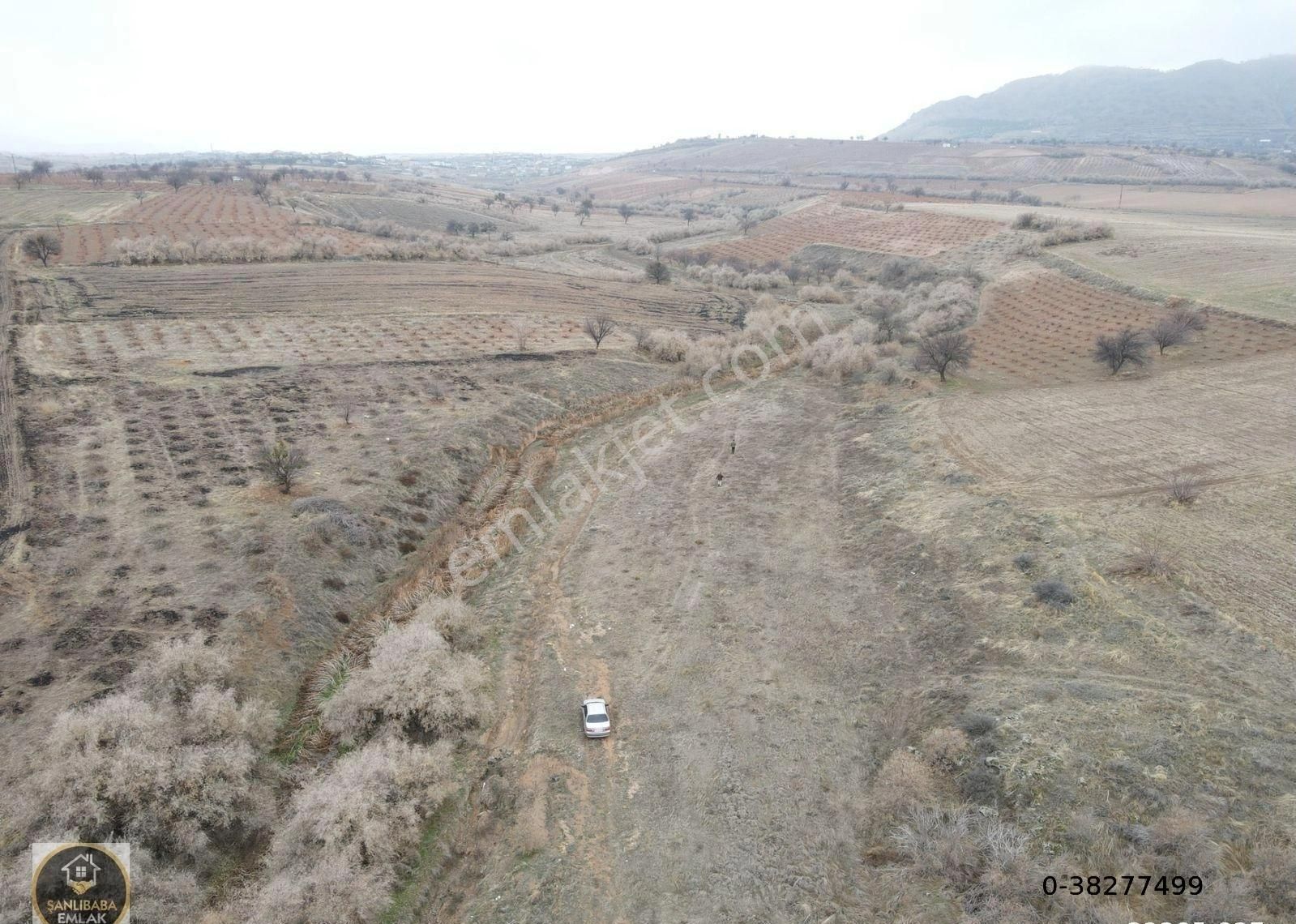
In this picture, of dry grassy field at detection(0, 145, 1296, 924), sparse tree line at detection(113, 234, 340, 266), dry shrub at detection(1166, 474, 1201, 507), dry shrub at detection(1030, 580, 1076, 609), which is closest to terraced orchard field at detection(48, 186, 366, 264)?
sparse tree line at detection(113, 234, 340, 266)

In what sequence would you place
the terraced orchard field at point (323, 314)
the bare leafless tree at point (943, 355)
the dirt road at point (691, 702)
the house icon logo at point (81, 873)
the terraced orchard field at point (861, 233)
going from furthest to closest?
the terraced orchard field at point (861, 233) → the bare leafless tree at point (943, 355) → the terraced orchard field at point (323, 314) → the dirt road at point (691, 702) → the house icon logo at point (81, 873)

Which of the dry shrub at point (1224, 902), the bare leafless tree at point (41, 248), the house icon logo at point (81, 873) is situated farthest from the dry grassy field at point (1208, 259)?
the bare leafless tree at point (41, 248)

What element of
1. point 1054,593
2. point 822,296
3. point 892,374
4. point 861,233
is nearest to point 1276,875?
point 1054,593

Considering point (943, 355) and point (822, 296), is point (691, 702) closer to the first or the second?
point (943, 355)

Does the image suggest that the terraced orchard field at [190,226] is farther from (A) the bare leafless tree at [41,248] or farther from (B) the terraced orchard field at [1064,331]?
(B) the terraced orchard field at [1064,331]

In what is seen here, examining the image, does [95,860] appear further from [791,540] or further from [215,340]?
[215,340]

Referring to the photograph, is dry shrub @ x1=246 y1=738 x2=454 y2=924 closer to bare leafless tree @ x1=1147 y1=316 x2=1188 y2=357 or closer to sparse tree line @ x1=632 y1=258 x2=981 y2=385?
sparse tree line @ x1=632 y1=258 x2=981 y2=385
